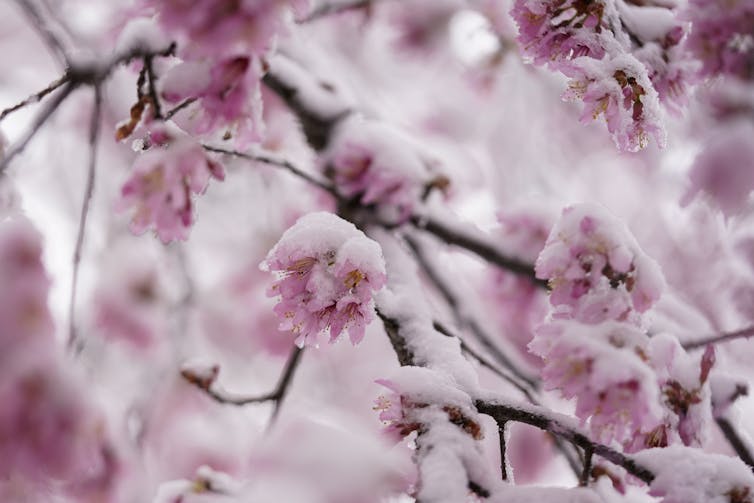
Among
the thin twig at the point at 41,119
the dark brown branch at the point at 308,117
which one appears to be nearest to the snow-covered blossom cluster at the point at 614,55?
the thin twig at the point at 41,119

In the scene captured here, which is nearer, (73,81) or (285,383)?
(73,81)

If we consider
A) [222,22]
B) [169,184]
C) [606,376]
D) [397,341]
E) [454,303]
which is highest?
[222,22]

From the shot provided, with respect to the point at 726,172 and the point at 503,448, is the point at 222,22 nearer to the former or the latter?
the point at 503,448

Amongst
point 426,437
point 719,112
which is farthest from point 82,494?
point 719,112

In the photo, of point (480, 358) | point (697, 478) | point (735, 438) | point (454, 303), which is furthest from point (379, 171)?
point (697, 478)

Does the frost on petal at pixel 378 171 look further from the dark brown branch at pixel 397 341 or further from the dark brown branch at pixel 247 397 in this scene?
the dark brown branch at pixel 397 341

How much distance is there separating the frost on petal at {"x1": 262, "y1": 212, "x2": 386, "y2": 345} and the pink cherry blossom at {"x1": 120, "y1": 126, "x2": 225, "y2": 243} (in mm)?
148

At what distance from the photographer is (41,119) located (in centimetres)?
101

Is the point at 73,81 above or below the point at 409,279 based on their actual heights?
above

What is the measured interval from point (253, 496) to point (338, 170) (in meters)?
1.05

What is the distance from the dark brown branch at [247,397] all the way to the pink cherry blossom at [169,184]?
0.50 m

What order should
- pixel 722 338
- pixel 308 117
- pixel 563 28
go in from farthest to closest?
1. pixel 308 117
2. pixel 722 338
3. pixel 563 28

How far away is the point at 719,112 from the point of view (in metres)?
2.02

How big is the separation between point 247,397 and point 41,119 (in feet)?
2.58
